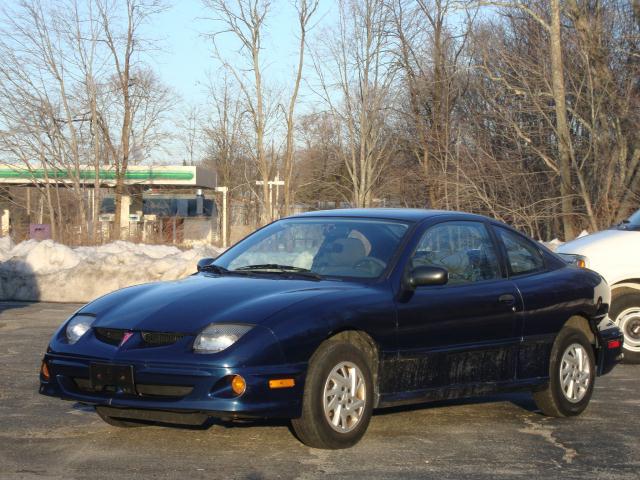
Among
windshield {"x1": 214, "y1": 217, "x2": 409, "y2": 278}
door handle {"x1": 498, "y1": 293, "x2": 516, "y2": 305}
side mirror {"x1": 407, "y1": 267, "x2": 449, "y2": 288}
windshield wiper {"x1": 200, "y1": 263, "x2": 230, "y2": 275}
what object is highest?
windshield {"x1": 214, "y1": 217, "x2": 409, "y2": 278}

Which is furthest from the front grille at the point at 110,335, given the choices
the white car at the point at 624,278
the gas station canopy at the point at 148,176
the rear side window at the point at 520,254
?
the gas station canopy at the point at 148,176

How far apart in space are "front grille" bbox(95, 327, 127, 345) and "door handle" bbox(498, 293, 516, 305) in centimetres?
273

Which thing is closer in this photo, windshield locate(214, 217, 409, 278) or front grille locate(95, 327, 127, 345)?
front grille locate(95, 327, 127, 345)

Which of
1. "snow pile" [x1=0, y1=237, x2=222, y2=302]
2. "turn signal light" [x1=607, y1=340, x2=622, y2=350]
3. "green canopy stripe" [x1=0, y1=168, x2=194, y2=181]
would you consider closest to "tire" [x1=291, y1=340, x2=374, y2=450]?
"turn signal light" [x1=607, y1=340, x2=622, y2=350]

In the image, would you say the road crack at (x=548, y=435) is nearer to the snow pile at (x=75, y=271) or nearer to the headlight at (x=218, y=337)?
the headlight at (x=218, y=337)

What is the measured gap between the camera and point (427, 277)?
6.71 metres

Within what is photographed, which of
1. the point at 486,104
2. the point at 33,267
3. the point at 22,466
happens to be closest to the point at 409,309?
the point at 22,466

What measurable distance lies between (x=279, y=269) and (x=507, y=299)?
167 centimetres

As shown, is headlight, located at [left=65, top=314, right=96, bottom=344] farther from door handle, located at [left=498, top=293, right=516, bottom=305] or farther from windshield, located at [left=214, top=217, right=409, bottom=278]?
door handle, located at [left=498, top=293, right=516, bottom=305]

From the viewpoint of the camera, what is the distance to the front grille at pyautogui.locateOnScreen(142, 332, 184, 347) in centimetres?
603

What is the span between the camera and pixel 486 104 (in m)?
34.2

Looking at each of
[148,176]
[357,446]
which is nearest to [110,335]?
[357,446]

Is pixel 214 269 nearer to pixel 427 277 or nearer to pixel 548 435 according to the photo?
pixel 427 277

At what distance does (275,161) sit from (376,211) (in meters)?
35.3
